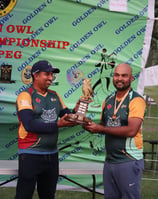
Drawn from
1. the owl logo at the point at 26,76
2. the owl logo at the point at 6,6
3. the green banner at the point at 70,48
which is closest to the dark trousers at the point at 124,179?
the green banner at the point at 70,48

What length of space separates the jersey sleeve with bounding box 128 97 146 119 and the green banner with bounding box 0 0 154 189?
2.33m

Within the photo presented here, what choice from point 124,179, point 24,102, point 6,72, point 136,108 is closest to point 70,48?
point 6,72

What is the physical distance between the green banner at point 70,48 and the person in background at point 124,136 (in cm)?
228

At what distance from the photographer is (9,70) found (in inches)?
241

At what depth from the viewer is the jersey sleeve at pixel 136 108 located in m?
3.95

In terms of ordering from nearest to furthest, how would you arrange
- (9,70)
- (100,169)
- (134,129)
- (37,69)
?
(134,129), (37,69), (100,169), (9,70)

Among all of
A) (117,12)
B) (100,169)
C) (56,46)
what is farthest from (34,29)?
(100,169)

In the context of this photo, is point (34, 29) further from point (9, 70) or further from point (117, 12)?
point (117, 12)

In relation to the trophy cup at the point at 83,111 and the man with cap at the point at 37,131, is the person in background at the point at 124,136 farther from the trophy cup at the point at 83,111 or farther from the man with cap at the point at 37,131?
the man with cap at the point at 37,131

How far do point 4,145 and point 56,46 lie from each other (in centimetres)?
149

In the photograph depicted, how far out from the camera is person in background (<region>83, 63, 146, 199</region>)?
3.95 m

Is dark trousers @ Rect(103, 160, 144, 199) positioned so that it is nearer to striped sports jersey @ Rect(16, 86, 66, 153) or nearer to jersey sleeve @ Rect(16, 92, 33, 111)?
striped sports jersey @ Rect(16, 86, 66, 153)

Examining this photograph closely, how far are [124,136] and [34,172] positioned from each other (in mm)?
887

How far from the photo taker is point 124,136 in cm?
395
